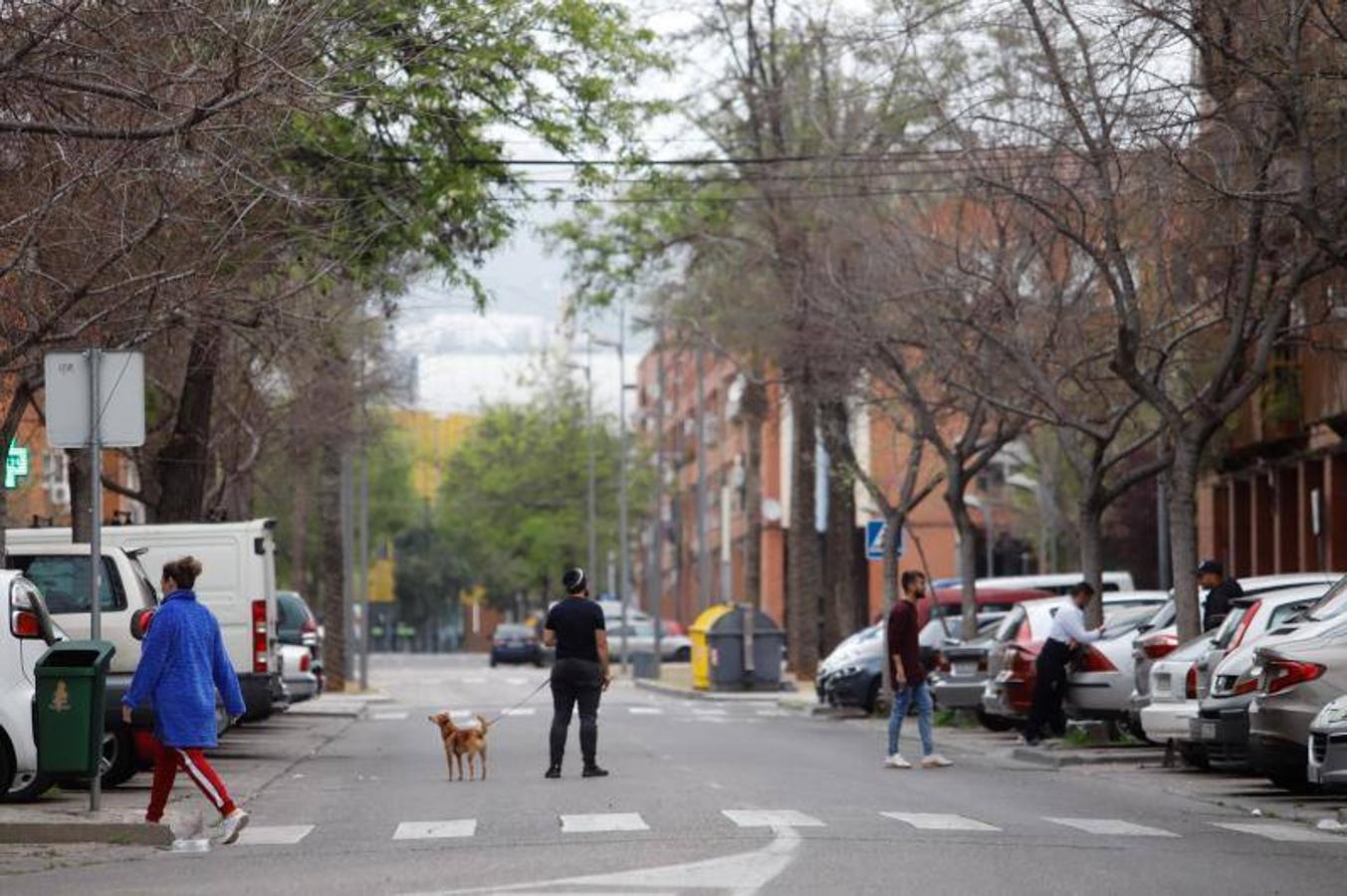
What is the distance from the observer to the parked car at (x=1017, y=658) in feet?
89.9

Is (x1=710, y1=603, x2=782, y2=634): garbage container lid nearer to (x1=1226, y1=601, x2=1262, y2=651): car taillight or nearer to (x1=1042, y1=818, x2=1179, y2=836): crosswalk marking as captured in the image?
(x1=1226, y1=601, x2=1262, y2=651): car taillight

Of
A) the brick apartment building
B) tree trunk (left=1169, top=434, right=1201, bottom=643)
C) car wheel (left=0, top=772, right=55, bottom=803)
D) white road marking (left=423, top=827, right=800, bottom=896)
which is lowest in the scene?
white road marking (left=423, top=827, right=800, bottom=896)

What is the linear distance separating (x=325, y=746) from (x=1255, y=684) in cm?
1362

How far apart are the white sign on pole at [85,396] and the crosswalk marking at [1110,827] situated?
6.59 metres

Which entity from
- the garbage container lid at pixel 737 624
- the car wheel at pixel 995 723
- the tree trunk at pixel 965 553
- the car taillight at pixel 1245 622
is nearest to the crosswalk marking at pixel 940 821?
the car taillight at pixel 1245 622

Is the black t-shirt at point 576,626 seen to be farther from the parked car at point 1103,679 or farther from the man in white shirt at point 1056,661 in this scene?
the parked car at point 1103,679

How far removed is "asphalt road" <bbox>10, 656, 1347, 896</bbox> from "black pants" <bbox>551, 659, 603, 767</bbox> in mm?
371

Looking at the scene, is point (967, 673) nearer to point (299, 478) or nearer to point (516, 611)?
point (299, 478)

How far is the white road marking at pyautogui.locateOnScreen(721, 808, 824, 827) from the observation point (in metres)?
16.4

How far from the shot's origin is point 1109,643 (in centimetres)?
A: 2667

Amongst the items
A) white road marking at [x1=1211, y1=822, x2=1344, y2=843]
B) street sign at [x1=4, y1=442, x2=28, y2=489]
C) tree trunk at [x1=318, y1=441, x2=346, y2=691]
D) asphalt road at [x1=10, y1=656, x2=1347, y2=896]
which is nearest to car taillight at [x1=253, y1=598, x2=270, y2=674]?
asphalt road at [x1=10, y1=656, x2=1347, y2=896]

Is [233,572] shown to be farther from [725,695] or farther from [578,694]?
[725,695]

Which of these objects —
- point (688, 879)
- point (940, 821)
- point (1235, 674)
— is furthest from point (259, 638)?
point (688, 879)

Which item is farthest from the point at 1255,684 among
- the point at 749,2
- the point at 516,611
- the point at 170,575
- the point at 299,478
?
the point at 516,611
